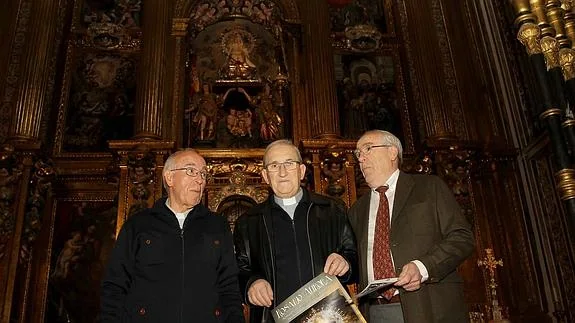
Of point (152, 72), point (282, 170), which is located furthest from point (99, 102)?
point (282, 170)

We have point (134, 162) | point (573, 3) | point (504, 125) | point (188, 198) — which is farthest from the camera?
point (504, 125)

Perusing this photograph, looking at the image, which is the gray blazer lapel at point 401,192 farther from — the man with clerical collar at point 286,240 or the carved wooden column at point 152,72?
the carved wooden column at point 152,72

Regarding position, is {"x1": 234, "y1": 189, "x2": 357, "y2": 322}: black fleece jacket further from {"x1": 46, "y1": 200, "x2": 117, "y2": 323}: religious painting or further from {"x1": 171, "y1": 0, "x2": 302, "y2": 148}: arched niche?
{"x1": 171, "y1": 0, "x2": 302, "y2": 148}: arched niche

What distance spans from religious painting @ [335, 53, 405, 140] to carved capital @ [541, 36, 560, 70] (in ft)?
15.1

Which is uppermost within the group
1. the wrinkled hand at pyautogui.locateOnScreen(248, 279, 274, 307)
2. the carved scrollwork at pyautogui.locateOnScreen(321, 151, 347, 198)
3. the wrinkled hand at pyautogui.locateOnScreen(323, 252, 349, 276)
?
the carved scrollwork at pyautogui.locateOnScreen(321, 151, 347, 198)

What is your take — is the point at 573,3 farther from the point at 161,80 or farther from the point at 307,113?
the point at 161,80

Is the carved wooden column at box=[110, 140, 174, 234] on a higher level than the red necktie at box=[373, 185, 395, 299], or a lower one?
higher

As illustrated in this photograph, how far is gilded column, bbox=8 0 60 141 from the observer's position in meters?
7.38

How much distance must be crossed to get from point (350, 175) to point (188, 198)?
4.53m

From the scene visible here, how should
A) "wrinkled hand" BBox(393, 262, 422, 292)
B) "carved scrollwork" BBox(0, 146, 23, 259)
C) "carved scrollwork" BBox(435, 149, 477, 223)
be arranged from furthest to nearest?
"carved scrollwork" BBox(435, 149, 477, 223) < "carved scrollwork" BBox(0, 146, 23, 259) < "wrinkled hand" BBox(393, 262, 422, 292)

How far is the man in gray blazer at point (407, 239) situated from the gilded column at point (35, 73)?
559cm

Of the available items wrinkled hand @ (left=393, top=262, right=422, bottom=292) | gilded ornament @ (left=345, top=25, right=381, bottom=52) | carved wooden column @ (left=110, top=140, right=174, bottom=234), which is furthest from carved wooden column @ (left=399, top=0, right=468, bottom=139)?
wrinkled hand @ (left=393, top=262, right=422, bottom=292)

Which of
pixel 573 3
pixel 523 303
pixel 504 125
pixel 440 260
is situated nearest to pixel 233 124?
pixel 504 125

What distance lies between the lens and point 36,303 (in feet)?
22.1
